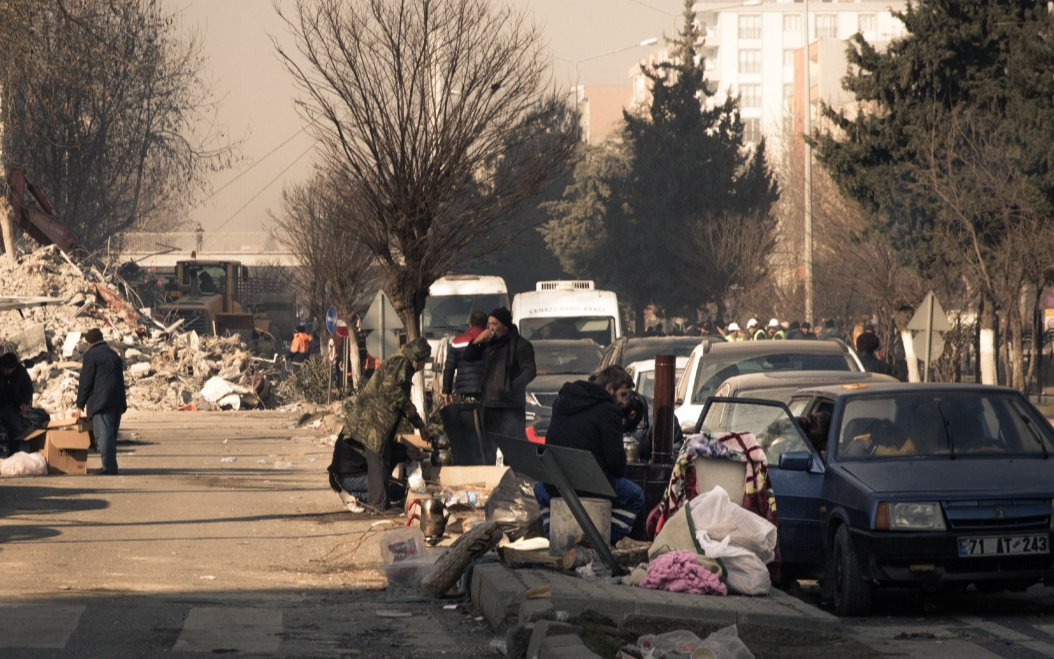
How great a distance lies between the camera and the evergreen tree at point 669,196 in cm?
6297

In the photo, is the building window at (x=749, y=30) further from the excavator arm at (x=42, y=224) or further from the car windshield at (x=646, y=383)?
the car windshield at (x=646, y=383)

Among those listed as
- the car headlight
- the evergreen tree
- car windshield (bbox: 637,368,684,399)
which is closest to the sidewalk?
the car headlight

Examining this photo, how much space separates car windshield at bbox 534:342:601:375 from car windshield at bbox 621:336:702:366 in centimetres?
230

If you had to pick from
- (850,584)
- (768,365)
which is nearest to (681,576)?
(850,584)

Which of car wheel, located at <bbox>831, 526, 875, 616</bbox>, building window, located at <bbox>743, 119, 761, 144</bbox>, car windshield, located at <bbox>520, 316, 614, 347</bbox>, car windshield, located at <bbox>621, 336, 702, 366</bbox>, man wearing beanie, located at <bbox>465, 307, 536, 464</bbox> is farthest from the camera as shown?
building window, located at <bbox>743, 119, 761, 144</bbox>

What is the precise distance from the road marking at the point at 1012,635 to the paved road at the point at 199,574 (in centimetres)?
285

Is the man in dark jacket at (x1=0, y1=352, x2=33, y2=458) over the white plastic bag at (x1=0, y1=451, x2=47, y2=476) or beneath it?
over

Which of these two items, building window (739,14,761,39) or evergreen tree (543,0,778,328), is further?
building window (739,14,761,39)

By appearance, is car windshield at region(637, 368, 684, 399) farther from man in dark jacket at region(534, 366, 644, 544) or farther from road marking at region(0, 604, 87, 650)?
road marking at region(0, 604, 87, 650)

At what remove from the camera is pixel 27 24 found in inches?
591

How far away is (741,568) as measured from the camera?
26.5 feet

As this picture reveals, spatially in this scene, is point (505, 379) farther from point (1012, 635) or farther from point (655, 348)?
point (1012, 635)

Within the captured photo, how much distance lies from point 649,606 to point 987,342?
26.5 meters

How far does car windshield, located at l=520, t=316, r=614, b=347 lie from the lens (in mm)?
27625
